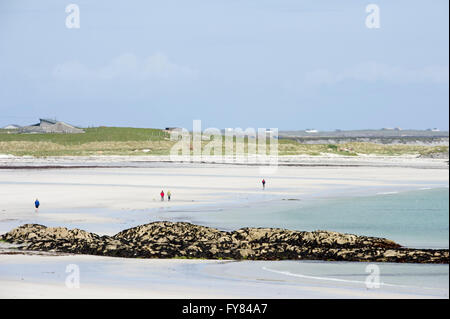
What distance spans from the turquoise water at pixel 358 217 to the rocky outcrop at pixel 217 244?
320 centimetres

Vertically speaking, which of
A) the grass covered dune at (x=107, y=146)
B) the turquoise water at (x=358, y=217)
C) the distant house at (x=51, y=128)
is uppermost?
the distant house at (x=51, y=128)

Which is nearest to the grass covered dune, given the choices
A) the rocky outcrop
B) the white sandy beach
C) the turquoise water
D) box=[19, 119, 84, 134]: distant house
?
box=[19, 119, 84, 134]: distant house

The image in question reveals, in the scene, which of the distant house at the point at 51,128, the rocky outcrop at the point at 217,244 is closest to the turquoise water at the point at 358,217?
the rocky outcrop at the point at 217,244

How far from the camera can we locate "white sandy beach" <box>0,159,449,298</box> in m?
19.5

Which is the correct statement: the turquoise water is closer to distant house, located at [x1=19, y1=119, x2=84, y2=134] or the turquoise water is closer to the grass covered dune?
the grass covered dune

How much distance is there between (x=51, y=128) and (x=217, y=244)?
131 meters

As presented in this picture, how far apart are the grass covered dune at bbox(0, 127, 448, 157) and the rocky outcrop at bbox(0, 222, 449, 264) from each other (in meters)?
88.0

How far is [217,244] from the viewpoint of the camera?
26.2 meters

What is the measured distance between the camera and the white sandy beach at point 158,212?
63.9 feet

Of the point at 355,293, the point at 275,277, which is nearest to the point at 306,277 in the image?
the point at 275,277

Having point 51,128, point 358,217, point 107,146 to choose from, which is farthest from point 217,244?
point 51,128

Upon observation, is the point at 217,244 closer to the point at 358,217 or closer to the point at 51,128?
the point at 358,217

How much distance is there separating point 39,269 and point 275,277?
22.6 feet

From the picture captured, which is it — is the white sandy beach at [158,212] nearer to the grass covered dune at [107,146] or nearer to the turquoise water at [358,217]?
the turquoise water at [358,217]
